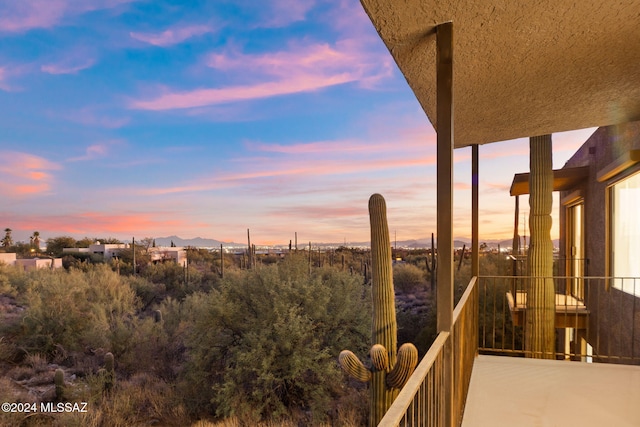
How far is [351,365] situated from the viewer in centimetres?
417

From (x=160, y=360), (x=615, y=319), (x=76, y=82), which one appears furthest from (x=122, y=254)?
(x=615, y=319)

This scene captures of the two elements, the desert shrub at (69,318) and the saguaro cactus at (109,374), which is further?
the desert shrub at (69,318)

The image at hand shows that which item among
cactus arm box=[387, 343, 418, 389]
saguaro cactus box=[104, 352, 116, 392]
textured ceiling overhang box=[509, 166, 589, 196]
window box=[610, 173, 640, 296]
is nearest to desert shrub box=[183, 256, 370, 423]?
saguaro cactus box=[104, 352, 116, 392]

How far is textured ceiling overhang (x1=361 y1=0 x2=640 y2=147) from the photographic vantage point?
1.57 meters

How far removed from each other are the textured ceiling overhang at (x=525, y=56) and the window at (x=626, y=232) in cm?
174

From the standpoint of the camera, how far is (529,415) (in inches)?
103

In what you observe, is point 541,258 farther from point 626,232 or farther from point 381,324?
point 381,324

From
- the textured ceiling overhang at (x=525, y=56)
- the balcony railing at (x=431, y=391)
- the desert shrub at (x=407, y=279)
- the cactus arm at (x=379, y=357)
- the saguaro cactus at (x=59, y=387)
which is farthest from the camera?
the desert shrub at (x=407, y=279)

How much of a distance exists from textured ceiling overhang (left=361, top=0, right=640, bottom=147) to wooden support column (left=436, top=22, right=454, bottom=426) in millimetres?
127

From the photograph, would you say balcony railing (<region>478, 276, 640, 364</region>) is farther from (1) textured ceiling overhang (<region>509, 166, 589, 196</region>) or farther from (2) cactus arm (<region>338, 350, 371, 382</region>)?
(1) textured ceiling overhang (<region>509, 166, 589, 196</region>)

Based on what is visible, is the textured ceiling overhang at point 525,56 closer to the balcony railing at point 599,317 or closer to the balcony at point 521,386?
the balcony at point 521,386

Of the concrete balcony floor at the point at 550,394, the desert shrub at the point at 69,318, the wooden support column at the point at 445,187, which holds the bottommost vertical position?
the desert shrub at the point at 69,318

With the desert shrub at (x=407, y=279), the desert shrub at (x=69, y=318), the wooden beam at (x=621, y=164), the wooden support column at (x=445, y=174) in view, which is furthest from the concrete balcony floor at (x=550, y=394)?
the desert shrub at (x=407, y=279)

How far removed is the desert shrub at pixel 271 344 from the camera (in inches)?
287
